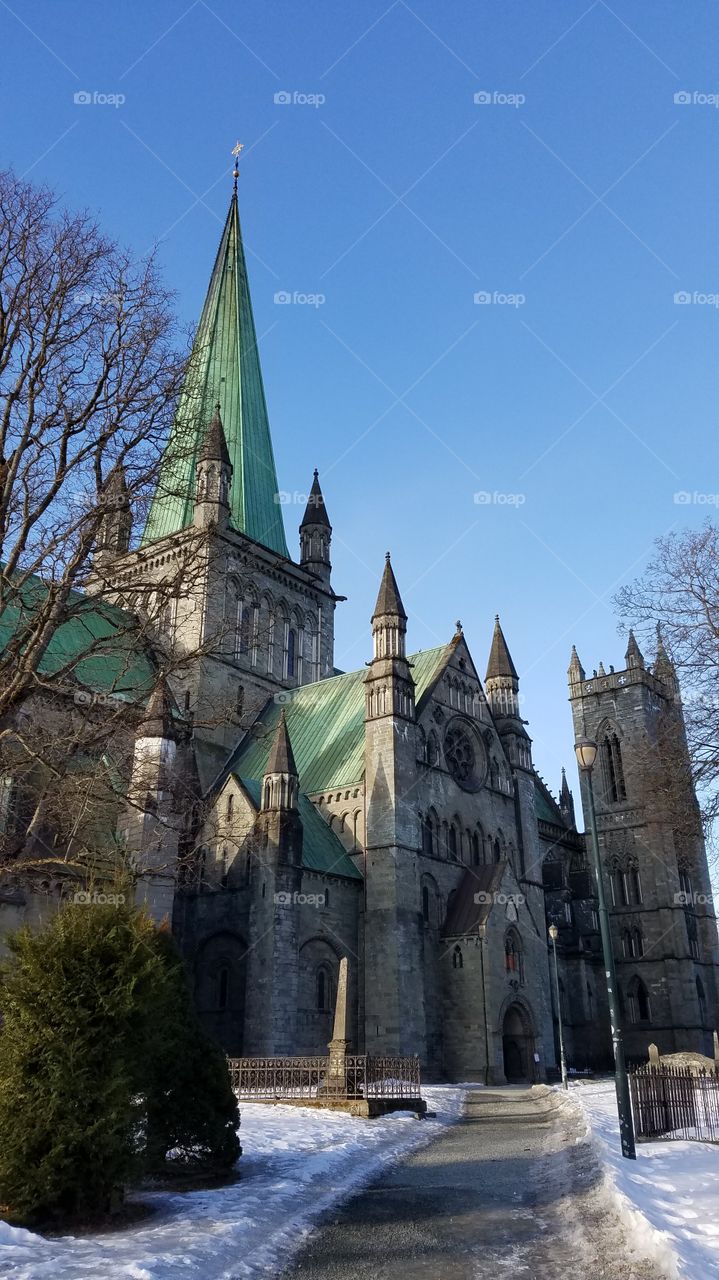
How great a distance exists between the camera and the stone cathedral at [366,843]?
3328 centimetres

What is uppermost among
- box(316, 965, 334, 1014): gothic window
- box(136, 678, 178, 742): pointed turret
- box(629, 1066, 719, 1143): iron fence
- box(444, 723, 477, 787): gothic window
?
box(444, 723, 477, 787): gothic window

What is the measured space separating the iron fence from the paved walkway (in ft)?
5.29

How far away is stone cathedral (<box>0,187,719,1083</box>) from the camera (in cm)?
3328

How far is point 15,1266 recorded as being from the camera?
8.10m

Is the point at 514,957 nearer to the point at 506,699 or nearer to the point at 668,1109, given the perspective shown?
the point at 506,699

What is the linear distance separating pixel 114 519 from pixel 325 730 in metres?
29.2

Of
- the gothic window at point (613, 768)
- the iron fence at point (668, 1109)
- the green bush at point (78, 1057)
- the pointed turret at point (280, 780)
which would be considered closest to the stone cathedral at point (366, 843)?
the pointed turret at point (280, 780)

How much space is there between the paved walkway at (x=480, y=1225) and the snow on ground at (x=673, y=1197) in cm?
23

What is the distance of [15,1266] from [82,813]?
257 inches

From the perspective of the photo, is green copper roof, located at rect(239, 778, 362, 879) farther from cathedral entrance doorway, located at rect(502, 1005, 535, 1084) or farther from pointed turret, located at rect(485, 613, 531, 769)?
pointed turret, located at rect(485, 613, 531, 769)

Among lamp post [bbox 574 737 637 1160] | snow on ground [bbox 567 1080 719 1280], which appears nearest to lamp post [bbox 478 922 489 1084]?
snow on ground [bbox 567 1080 719 1280]

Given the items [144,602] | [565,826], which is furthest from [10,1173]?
[565,826]

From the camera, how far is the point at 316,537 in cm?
5378

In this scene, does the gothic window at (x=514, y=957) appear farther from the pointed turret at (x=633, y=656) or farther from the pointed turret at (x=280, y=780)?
the pointed turret at (x=633, y=656)
